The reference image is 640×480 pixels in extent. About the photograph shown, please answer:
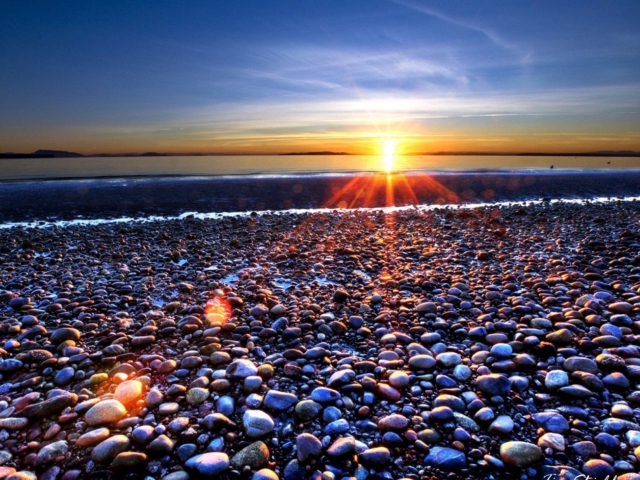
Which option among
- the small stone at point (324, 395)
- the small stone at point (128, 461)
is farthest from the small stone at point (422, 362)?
the small stone at point (128, 461)

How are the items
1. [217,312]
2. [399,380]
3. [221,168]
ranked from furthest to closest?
[221,168]
[217,312]
[399,380]

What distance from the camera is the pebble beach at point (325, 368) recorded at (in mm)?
2541

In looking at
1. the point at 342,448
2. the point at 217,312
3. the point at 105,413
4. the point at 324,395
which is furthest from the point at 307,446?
the point at 217,312

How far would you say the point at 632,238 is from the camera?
28.9ft

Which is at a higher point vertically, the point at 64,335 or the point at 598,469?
the point at 64,335

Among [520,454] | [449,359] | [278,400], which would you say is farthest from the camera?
[449,359]

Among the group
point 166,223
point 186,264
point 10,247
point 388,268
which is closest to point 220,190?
point 166,223

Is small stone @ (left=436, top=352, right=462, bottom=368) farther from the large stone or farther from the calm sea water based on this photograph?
the calm sea water

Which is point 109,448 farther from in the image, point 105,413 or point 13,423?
point 13,423

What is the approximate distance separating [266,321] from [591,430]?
3.48m

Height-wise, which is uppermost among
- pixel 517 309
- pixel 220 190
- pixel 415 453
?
pixel 220 190

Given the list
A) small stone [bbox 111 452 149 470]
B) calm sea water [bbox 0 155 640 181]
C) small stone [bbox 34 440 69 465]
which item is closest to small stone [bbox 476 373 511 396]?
small stone [bbox 111 452 149 470]

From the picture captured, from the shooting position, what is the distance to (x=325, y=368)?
3693 millimetres

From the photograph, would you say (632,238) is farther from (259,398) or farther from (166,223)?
(166,223)
